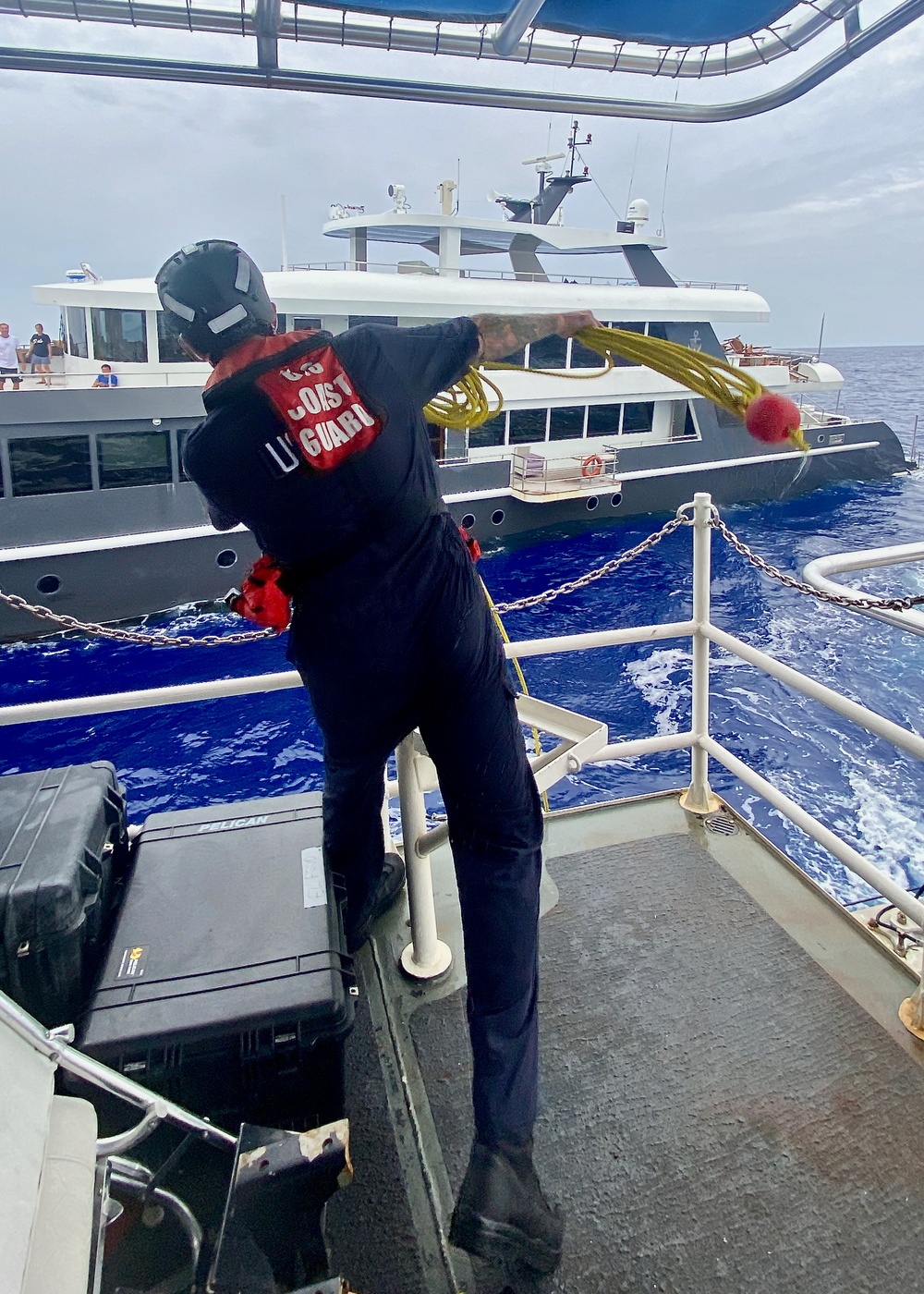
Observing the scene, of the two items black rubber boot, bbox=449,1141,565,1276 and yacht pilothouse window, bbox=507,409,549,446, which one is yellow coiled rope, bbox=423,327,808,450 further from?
yacht pilothouse window, bbox=507,409,549,446

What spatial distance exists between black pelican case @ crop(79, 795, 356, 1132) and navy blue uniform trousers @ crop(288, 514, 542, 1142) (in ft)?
0.96

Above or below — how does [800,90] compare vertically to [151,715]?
above

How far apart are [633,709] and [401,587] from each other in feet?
25.2

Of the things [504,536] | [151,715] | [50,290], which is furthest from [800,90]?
[50,290]

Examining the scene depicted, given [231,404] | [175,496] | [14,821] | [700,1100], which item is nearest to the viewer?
[231,404]

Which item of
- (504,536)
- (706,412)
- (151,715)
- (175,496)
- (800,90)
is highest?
(800,90)

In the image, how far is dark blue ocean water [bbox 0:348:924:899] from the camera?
717 centimetres

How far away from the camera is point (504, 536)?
14383 mm

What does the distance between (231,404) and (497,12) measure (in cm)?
188

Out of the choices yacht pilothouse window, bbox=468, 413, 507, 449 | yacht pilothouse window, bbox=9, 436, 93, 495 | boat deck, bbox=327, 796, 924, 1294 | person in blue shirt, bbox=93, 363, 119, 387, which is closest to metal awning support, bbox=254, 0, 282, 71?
boat deck, bbox=327, 796, 924, 1294

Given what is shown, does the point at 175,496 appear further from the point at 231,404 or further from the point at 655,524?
the point at 231,404

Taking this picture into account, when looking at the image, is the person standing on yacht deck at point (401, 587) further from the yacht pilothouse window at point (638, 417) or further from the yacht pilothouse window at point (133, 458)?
the yacht pilothouse window at point (638, 417)

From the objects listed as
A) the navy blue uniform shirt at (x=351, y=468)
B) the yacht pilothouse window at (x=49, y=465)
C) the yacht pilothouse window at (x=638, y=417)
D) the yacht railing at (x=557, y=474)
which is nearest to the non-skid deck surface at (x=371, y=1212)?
the navy blue uniform shirt at (x=351, y=468)

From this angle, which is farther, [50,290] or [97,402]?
[50,290]
